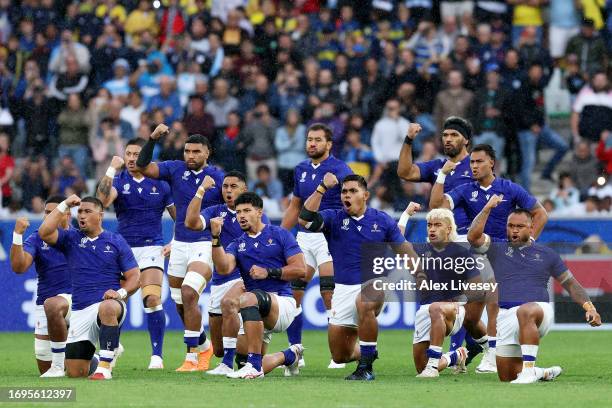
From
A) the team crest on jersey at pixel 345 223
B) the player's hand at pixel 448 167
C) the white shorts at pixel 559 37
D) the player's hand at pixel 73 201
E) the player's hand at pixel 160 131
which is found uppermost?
the white shorts at pixel 559 37

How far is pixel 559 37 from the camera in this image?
1021 inches

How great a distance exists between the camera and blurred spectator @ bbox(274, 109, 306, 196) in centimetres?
2384

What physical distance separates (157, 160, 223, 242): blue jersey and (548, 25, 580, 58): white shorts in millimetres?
11117

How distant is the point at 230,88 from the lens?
987 inches

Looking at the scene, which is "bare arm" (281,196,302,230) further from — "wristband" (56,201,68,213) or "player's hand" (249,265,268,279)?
"wristband" (56,201,68,213)

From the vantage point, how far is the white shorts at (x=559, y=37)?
2577cm

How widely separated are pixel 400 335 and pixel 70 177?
6.18m

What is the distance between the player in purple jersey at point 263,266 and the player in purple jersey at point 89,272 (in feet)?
3.46

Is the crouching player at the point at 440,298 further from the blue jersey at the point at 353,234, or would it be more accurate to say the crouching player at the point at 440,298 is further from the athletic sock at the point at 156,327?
the athletic sock at the point at 156,327

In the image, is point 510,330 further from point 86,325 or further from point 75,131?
point 75,131

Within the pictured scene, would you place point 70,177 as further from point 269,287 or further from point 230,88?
point 269,287

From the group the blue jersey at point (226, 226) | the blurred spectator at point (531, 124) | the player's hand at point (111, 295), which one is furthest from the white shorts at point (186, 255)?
the blurred spectator at point (531, 124)

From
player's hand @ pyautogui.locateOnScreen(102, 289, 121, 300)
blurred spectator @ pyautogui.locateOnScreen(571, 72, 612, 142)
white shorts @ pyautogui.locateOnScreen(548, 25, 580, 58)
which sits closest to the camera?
player's hand @ pyautogui.locateOnScreen(102, 289, 121, 300)

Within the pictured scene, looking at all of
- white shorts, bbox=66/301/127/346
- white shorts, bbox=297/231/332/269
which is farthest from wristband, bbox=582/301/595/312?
white shorts, bbox=66/301/127/346
